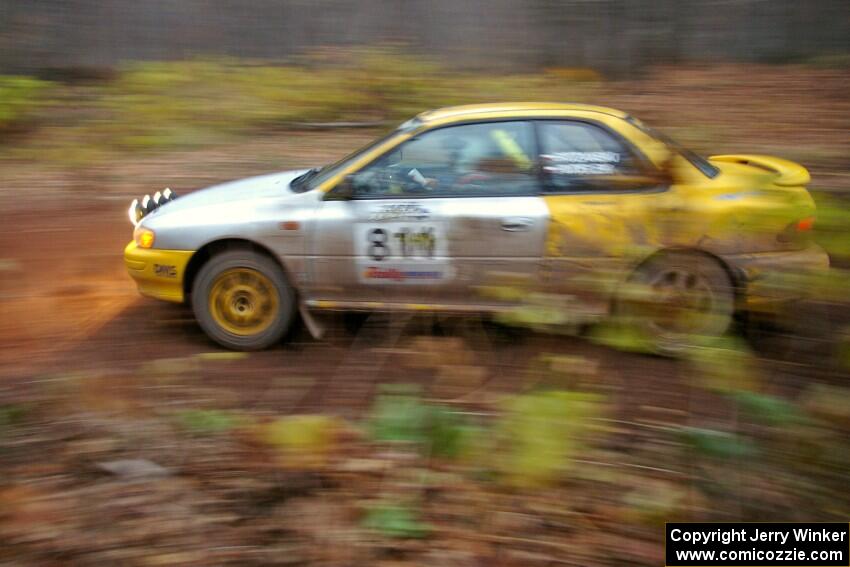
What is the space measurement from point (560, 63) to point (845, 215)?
8.66 metres

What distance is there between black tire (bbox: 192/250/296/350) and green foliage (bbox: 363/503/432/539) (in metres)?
2.23

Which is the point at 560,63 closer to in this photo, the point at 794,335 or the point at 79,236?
the point at 79,236

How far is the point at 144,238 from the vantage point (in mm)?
5219

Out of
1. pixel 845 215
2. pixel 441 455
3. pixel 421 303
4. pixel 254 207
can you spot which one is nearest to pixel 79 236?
pixel 254 207

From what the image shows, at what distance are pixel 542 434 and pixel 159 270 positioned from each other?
332 centimetres

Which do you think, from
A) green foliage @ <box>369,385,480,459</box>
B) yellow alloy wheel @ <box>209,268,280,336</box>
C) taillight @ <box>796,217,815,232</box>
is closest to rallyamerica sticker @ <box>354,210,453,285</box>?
yellow alloy wheel @ <box>209,268,280,336</box>

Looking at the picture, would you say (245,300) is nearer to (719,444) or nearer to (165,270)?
(165,270)

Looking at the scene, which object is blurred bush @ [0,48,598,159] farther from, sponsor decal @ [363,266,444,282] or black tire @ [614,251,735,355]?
black tire @ [614,251,735,355]

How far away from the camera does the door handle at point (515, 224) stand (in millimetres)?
4746

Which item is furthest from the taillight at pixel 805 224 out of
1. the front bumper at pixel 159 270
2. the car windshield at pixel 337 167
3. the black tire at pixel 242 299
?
the front bumper at pixel 159 270

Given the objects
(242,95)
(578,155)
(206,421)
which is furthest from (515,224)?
(242,95)

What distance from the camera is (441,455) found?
10.1 feet

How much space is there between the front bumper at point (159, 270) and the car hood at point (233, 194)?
296mm

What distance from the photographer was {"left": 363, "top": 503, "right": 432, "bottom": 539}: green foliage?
3.02 meters
